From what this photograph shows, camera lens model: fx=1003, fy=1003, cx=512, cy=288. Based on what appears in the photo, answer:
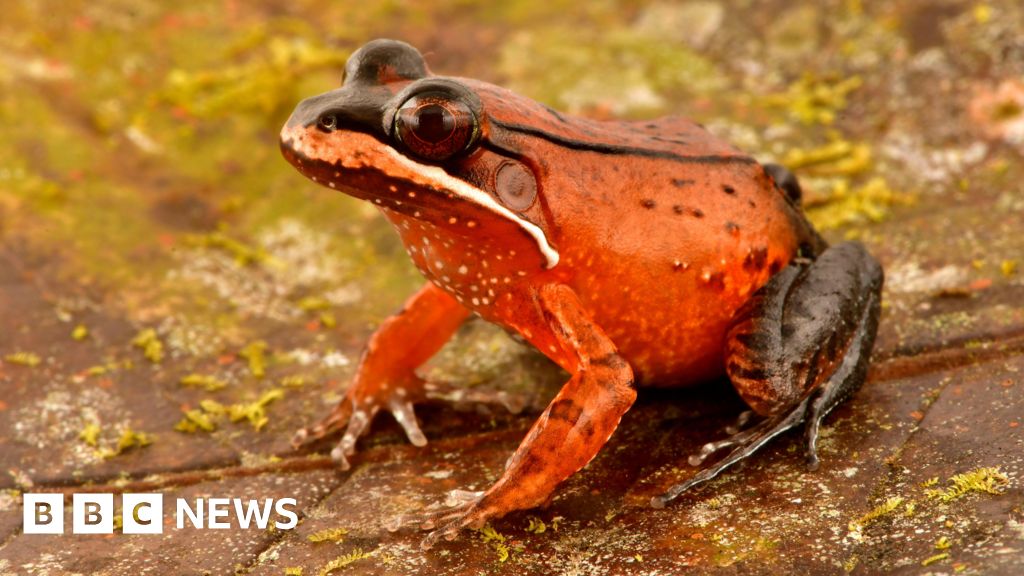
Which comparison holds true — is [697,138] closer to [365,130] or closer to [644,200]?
[644,200]

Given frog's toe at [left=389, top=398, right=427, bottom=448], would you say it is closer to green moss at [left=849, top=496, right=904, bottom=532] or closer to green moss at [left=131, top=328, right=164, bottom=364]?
green moss at [left=131, top=328, right=164, bottom=364]

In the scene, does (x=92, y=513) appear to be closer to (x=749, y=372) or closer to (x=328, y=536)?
(x=328, y=536)

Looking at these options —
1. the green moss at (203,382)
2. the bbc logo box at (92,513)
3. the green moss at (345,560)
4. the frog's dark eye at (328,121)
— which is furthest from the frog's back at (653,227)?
the green moss at (203,382)

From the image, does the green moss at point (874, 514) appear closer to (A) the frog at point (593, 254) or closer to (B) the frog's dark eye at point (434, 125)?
(A) the frog at point (593, 254)

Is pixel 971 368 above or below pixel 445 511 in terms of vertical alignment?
above

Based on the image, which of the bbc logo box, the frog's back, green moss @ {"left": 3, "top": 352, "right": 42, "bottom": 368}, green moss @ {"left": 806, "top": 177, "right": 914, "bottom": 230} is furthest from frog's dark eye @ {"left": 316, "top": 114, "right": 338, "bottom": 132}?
green moss @ {"left": 806, "top": 177, "right": 914, "bottom": 230}

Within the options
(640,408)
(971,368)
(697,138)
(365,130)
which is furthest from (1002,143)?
(365,130)
